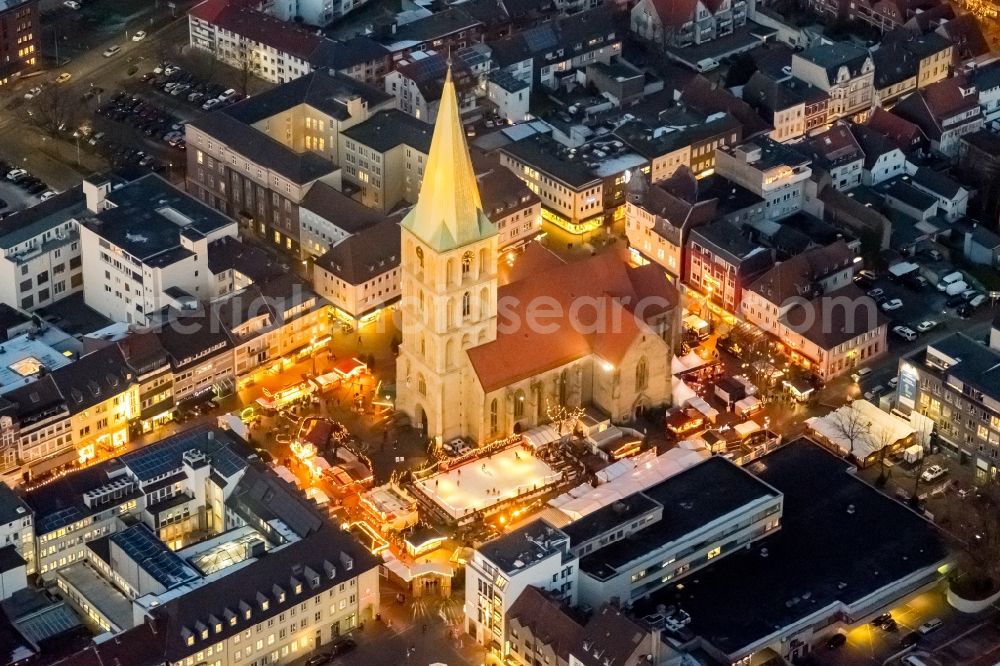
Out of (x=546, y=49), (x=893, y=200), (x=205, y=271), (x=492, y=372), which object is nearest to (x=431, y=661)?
(x=492, y=372)

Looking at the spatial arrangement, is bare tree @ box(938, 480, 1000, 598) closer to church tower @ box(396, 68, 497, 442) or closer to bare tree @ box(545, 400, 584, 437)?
bare tree @ box(545, 400, 584, 437)

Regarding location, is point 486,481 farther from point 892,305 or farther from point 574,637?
point 892,305

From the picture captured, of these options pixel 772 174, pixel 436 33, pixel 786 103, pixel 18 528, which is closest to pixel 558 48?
pixel 436 33

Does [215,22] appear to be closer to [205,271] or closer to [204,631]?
[205,271]

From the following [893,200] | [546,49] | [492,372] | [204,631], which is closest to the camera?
[204,631]

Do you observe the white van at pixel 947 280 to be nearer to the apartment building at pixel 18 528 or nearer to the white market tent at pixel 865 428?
the white market tent at pixel 865 428

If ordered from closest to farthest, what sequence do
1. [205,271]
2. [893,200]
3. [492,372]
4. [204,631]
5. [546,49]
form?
[204,631] < [492,372] < [205,271] < [893,200] < [546,49]

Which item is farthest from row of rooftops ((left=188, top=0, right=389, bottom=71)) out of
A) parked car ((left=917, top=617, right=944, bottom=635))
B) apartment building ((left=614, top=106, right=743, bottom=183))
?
parked car ((left=917, top=617, right=944, bottom=635))
